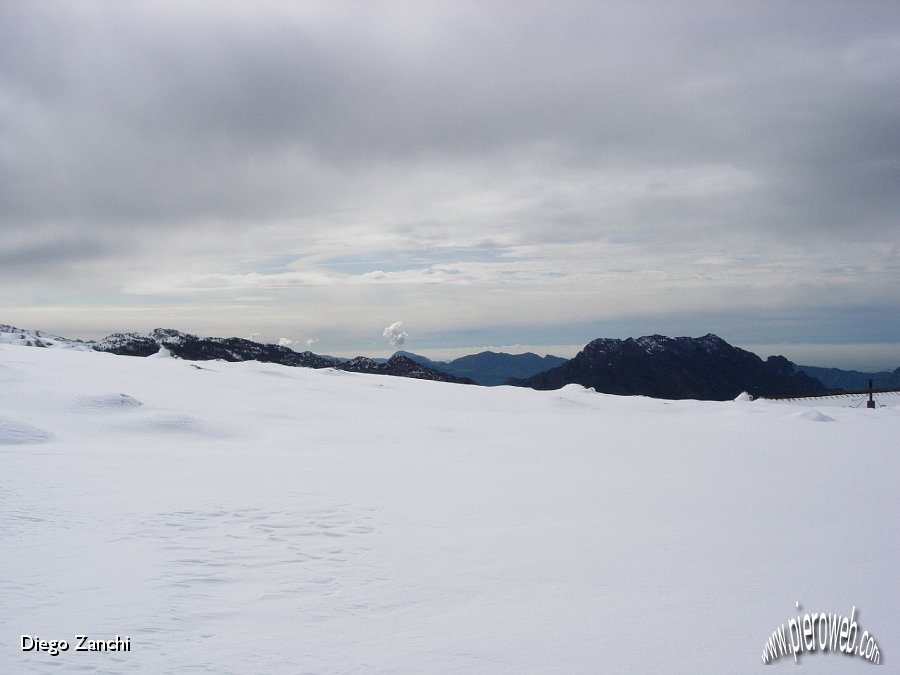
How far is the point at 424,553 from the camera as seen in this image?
5.83 meters

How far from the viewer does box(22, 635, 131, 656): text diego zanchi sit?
143 inches

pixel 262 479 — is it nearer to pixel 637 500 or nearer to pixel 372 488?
pixel 372 488

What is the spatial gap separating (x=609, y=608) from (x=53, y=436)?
38.8 feet

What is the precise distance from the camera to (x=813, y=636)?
166 inches

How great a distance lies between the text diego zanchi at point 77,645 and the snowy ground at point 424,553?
5 centimetres

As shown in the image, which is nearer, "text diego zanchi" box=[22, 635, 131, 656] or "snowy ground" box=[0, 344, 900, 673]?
"text diego zanchi" box=[22, 635, 131, 656]

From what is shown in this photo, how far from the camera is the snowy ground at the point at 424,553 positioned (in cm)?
387

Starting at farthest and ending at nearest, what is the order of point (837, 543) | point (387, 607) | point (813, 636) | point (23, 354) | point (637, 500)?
point (23, 354) < point (637, 500) < point (837, 543) < point (387, 607) < point (813, 636)

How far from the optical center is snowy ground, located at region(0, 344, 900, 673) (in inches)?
152

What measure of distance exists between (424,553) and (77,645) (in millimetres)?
2992

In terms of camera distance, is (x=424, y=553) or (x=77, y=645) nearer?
(x=77, y=645)

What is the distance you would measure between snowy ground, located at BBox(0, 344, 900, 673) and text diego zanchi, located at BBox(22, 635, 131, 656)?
0.05 meters

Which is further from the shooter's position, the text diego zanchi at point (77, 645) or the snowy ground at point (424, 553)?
the snowy ground at point (424, 553)

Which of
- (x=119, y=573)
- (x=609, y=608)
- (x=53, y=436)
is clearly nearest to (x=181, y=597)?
(x=119, y=573)
